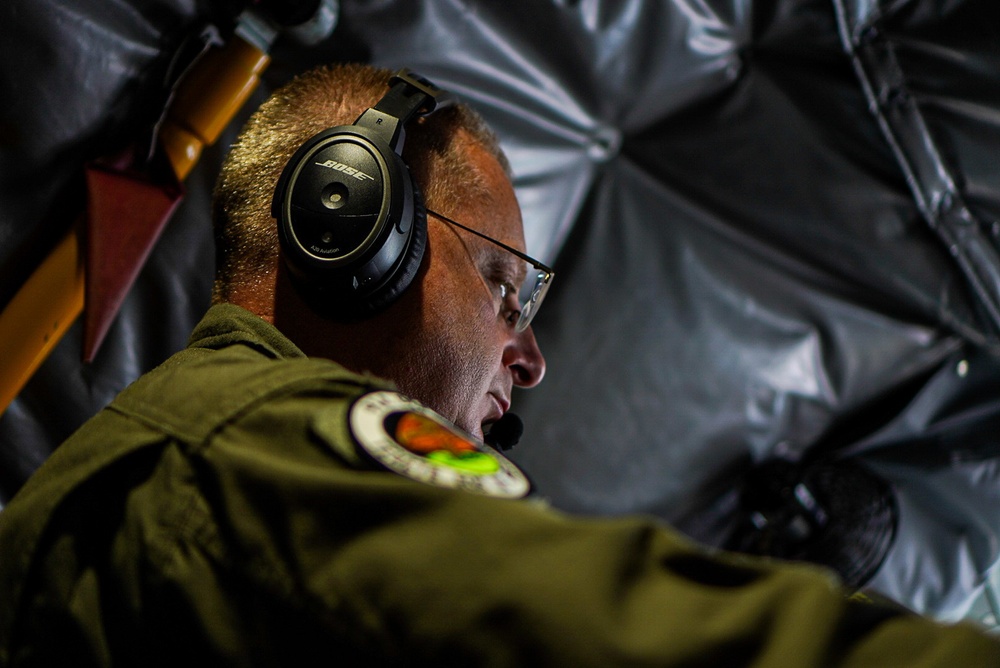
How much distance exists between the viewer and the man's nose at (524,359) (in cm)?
110

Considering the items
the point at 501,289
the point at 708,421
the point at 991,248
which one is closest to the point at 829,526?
the point at 708,421

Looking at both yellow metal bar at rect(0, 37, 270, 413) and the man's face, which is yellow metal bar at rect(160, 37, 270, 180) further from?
the man's face

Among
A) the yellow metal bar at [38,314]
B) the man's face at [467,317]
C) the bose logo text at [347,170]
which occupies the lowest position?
the yellow metal bar at [38,314]

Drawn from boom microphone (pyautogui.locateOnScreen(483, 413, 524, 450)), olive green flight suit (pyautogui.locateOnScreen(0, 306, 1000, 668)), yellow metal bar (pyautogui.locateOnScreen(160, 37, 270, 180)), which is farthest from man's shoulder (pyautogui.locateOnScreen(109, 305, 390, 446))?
yellow metal bar (pyautogui.locateOnScreen(160, 37, 270, 180))

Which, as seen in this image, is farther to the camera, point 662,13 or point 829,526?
point 829,526

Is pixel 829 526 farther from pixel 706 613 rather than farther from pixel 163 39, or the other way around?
pixel 163 39

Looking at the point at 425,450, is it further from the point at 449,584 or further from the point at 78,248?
the point at 78,248

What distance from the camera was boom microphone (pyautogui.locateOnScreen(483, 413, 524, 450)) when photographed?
1.07 meters

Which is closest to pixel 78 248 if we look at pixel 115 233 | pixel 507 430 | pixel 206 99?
pixel 115 233

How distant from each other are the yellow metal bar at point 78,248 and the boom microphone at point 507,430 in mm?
592

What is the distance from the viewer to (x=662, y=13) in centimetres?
136

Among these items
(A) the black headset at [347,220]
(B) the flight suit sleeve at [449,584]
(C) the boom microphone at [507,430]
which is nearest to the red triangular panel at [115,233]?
(A) the black headset at [347,220]

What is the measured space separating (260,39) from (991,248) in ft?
4.27

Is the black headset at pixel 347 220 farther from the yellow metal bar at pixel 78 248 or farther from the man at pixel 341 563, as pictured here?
the yellow metal bar at pixel 78 248
